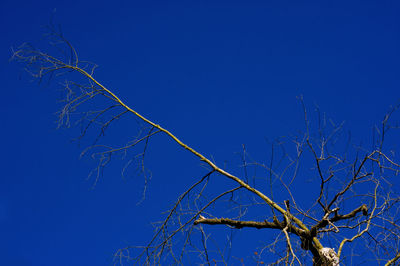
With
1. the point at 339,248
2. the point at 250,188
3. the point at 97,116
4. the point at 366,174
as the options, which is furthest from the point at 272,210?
the point at 97,116

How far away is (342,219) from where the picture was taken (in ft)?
12.9

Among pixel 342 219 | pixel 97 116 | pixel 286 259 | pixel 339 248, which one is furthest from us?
pixel 97 116

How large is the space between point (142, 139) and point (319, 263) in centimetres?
180

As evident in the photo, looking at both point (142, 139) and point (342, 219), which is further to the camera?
point (142, 139)

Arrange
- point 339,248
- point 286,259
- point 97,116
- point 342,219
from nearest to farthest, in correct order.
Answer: point 286,259
point 339,248
point 342,219
point 97,116

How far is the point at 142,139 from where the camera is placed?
4.23m

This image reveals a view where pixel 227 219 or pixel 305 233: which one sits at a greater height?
pixel 227 219

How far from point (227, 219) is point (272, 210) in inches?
19.7

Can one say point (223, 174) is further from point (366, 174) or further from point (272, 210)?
point (366, 174)

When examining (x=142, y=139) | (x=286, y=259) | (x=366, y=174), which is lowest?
(x=286, y=259)

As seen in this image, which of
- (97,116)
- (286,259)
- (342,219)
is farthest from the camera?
(97,116)

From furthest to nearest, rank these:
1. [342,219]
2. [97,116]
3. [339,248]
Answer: [97,116]
[342,219]
[339,248]

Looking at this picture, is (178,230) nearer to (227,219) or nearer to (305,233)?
(227,219)

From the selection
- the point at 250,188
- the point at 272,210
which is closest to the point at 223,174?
the point at 250,188
